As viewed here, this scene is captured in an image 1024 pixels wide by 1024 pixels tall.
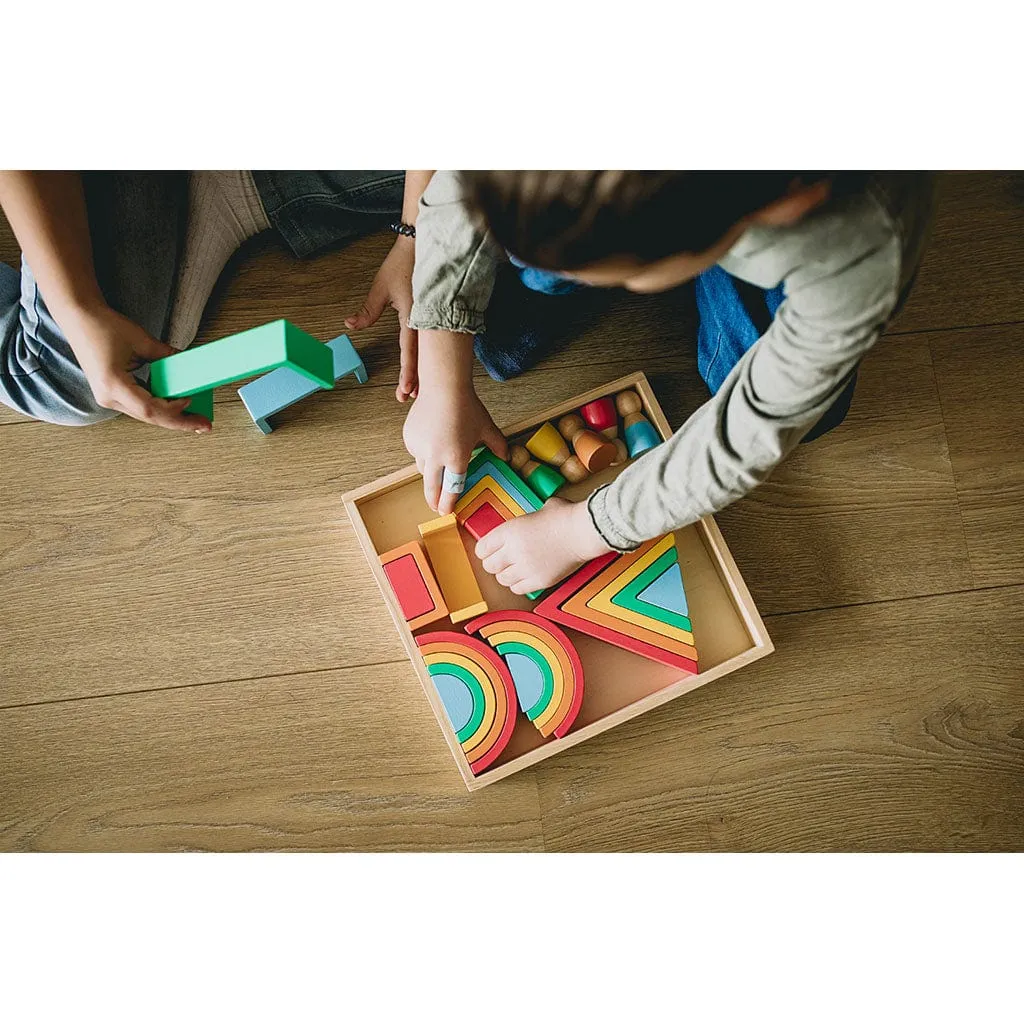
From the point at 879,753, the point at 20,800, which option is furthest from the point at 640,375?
the point at 20,800

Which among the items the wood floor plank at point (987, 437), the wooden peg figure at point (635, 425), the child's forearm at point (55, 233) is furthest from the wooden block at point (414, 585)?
the wood floor plank at point (987, 437)

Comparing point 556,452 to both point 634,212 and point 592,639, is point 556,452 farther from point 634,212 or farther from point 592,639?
point 634,212

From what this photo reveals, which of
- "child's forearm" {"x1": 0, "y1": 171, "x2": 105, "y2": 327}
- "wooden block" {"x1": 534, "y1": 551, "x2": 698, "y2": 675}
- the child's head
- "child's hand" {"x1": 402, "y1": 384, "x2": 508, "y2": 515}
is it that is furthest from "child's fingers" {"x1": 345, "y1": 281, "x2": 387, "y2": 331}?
the child's head

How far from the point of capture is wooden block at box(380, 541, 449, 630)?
775 mm

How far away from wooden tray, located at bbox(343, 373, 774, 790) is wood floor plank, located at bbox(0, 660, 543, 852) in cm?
8

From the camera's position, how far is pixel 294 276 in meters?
0.89

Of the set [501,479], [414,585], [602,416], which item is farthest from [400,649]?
[602,416]

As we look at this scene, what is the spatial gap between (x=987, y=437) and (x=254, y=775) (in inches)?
32.9

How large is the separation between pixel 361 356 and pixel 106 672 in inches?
16.4

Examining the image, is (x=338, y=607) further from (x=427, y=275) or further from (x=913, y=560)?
(x=913, y=560)

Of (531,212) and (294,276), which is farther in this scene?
(294,276)

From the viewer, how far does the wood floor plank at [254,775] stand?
2.70 feet
